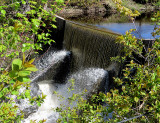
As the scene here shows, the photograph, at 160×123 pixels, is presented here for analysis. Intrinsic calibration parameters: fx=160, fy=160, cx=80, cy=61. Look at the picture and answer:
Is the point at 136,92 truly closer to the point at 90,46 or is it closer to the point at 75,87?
the point at 75,87

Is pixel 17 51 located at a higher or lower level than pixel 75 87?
higher

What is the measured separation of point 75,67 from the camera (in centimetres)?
772

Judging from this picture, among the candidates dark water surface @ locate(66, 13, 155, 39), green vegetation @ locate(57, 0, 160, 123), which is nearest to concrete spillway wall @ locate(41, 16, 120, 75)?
dark water surface @ locate(66, 13, 155, 39)

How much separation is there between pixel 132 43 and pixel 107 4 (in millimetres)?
15522

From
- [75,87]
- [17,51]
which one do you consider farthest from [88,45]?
[17,51]

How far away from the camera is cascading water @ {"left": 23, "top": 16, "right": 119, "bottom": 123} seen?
19.5 feet

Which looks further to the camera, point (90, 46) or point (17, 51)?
point (90, 46)

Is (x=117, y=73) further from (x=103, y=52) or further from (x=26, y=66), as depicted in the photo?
(x=26, y=66)

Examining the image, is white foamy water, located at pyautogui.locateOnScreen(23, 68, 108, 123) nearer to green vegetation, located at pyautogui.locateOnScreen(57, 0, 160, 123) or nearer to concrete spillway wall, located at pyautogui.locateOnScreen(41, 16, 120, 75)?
concrete spillway wall, located at pyautogui.locateOnScreen(41, 16, 120, 75)

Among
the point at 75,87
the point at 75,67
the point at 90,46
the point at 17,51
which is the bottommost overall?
the point at 75,87

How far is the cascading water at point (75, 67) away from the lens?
595 centimetres

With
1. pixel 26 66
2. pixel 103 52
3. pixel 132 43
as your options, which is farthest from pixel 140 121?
pixel 103 52

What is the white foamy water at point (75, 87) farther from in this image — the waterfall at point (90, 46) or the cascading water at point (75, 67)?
the waterfall at point (90, 46)

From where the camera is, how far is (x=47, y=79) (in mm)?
7531
